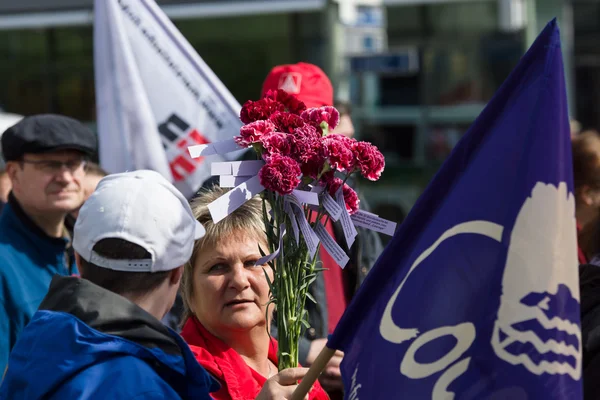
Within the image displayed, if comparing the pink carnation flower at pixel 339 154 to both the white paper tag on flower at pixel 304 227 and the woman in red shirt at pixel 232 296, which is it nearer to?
the white paper tag on flower at pixel 304 227

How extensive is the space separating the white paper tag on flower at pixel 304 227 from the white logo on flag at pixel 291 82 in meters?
1.68

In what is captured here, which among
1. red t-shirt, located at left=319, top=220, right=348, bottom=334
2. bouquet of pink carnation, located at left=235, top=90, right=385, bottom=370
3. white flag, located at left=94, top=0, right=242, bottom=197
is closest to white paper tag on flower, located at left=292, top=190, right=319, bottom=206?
bouquet of pink carnation, located at left=235, top=90, right=385, bottom=370

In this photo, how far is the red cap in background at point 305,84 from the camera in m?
4.28

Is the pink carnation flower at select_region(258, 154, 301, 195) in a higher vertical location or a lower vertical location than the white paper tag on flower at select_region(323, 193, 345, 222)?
higher

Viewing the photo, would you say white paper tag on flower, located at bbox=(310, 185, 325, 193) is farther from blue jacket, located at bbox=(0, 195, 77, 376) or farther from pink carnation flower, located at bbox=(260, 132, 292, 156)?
blue jacket, located at bbox=(0, 195, 77, 376)

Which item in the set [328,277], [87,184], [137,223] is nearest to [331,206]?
[137,223]

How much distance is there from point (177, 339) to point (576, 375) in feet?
2.77

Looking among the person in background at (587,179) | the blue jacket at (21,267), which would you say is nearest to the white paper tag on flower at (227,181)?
the blue jacket at (21,267)

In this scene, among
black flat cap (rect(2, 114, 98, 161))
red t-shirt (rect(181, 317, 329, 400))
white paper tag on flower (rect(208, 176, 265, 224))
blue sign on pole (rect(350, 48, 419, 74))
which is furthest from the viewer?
blue sign on pole (rect(350, 48, 419, 74))

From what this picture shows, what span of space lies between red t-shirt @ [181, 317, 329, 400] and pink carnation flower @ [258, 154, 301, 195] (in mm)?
550

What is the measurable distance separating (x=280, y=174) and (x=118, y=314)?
596 millimetres

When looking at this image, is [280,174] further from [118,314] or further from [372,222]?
[118,314]

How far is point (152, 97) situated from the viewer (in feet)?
15.7

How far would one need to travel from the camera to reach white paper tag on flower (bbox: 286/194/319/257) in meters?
2.59
